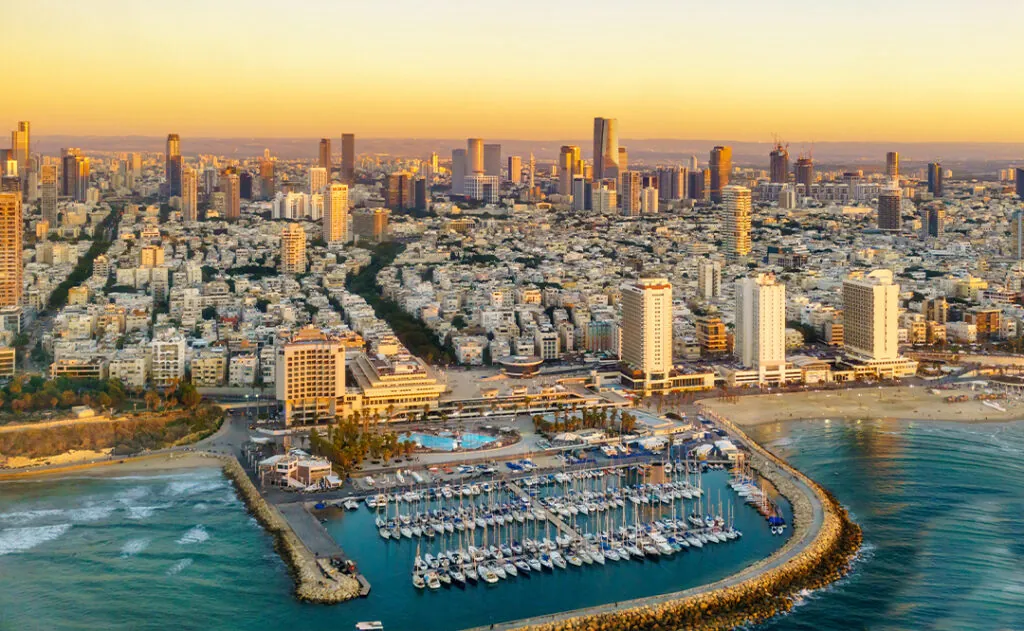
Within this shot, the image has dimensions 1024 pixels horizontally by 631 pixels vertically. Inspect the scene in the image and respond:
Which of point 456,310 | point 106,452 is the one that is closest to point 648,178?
point 456,310

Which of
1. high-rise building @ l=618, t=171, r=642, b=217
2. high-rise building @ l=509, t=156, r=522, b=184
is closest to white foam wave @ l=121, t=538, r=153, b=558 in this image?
high-rise building @ l=618, t=171, r=642, b=217

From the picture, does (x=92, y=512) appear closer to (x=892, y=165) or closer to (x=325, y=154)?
(x=325, y=154)

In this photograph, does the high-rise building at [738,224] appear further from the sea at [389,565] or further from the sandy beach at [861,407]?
the sea at [389,565]

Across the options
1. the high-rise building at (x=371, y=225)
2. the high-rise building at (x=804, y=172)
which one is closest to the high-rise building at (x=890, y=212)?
the high-rise building at (x=804, y=172)

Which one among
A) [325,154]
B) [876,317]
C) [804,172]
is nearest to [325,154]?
[325,154]

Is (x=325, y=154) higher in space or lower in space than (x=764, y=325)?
higher

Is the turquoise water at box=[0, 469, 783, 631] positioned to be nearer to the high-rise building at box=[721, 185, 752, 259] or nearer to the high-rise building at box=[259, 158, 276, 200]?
the high-rise building at box=[721, 185, 752, 259]
